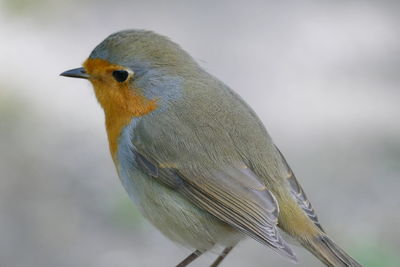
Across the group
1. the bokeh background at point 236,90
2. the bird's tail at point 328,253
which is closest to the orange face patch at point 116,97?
the bird's tail at point 328,253

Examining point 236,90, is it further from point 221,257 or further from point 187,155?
point 187,155

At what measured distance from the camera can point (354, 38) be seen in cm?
907

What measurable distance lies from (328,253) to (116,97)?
1179 mm

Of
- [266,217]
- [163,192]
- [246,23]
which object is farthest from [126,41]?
[246,23]

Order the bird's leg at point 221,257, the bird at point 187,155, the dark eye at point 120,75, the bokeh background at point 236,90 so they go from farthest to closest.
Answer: the bokeh background at point 236,90, the bird's leg at point 221,257, the dark eye at point 120,75, the bird at point 187,155

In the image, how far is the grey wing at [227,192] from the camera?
4316 mm

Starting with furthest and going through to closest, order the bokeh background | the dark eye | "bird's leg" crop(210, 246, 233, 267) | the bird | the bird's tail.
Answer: the bokeh background → "bird's leg" crop(210, 246, 233, 267) → the dark eye → the bird → the bird's tail

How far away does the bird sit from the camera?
174 inches

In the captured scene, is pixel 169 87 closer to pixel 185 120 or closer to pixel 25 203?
pixel 185 120

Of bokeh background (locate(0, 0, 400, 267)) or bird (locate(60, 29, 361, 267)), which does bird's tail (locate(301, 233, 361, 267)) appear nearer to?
bird (locate(60, 29, 361, 267))

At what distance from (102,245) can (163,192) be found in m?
2.10

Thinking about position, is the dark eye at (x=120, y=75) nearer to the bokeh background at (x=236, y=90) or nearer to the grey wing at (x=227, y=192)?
the grey wing at (x=227, y=192)

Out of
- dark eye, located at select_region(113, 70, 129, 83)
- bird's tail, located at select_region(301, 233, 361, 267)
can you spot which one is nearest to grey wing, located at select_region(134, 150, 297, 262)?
bird's tail, located at select_region(301, 233, 361, 267)

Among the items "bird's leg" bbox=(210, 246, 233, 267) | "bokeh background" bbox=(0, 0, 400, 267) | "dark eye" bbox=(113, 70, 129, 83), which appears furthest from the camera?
"bokeh background" bbox=(0, 0, 400, 267)
